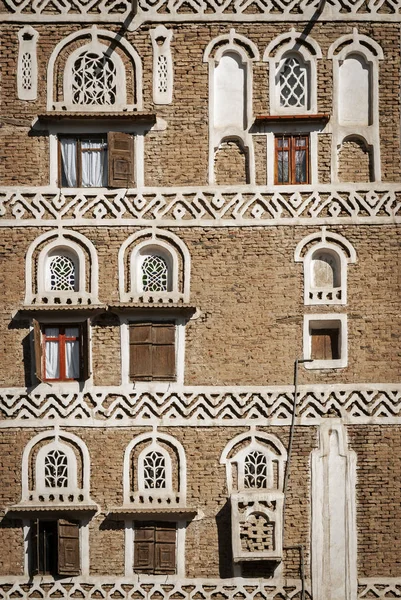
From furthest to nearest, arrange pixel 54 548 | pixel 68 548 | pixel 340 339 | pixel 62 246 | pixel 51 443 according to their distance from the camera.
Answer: pixel 62 246
pixel 340 339
pixel 51 443
pixel 54 548
pixel 68 548

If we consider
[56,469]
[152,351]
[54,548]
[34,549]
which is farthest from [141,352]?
[34,549]

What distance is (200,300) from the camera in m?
18.5

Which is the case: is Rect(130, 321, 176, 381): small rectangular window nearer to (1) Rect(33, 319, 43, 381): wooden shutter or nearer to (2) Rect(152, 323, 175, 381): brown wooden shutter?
(2) Rect(152, 323, 175, 381): brown wooden shutter

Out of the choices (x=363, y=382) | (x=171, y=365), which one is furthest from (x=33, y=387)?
(x=363, y=382)

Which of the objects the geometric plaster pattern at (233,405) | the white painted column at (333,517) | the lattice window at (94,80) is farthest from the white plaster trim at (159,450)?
the lattice window at (94,80)

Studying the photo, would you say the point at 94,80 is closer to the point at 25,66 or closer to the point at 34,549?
the point at 25,66

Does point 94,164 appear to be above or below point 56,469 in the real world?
above

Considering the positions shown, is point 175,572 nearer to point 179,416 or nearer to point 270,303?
point 179,416

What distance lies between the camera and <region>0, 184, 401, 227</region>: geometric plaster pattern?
60.8 feet

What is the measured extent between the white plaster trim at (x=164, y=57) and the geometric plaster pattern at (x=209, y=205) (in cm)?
149

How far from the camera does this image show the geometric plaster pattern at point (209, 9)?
1881cm

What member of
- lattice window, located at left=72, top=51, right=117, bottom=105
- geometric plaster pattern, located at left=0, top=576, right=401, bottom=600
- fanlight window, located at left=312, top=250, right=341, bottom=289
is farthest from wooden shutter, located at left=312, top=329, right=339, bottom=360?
lattice window, located at left=72, top=51, right=117, bottom=105

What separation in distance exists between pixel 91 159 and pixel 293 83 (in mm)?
3446

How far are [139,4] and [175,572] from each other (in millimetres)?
8955
